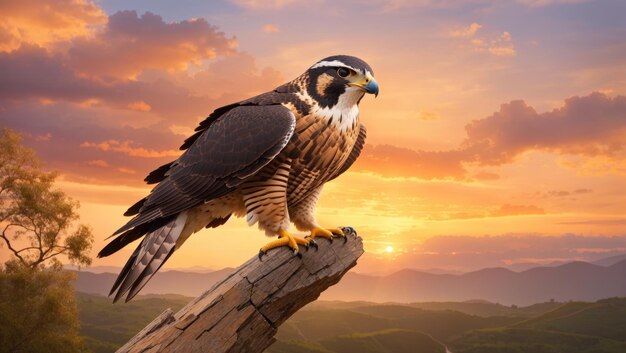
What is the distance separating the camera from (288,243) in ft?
23.4

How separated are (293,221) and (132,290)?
232cm

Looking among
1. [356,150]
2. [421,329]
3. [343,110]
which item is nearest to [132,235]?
[343,110]

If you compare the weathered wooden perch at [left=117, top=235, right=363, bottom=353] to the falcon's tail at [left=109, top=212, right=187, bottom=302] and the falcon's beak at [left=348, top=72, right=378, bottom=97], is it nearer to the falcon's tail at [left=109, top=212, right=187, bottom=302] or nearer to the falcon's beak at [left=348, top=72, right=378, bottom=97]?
the falcon's tail at [left=109, top=212, right=187, bottom=302]

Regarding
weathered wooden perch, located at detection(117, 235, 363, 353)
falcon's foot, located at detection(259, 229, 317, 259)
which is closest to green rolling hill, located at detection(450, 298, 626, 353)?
falcon's foot, located at detection(259, 229, 317, 259)

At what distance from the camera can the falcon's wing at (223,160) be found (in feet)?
23.1

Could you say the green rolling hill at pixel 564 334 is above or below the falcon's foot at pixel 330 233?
below

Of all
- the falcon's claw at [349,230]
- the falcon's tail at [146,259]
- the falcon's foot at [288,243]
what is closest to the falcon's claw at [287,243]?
the falcon's foot at [288,243]

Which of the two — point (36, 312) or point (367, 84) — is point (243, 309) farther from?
point (36, 312)

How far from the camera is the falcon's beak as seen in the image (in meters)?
7.19

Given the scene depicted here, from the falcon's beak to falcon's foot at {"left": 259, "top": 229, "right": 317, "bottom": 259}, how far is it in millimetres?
1929

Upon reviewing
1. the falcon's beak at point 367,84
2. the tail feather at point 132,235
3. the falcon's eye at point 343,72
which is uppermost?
the falcon's eye at point 343,72

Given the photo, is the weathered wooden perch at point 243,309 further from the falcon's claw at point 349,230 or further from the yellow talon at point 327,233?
the falcon's claw at point 349,230

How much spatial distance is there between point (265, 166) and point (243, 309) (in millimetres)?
1691

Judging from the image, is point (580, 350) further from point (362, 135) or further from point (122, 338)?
point (362, 135)
